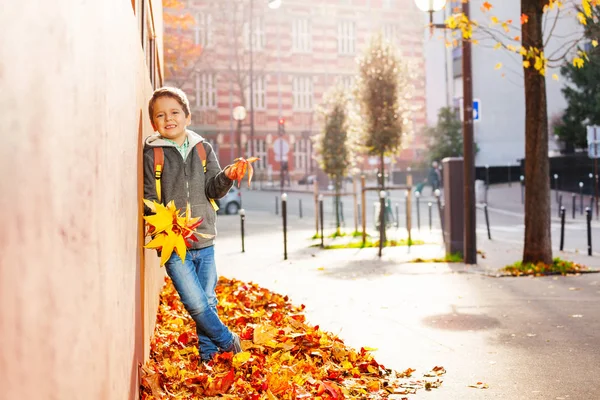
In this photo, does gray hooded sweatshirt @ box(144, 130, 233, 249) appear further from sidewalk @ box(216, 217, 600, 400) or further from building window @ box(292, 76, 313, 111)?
building window @ box(292, 76, 313, 111)

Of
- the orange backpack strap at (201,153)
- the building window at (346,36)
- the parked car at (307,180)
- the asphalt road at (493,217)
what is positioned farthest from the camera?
the building window at (346,36)

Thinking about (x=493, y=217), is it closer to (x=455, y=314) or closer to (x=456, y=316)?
(x=455, y=314)

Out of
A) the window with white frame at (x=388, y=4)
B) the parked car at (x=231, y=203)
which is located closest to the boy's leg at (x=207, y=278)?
the parked car at (x=231, y=203)

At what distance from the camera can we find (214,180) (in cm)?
527

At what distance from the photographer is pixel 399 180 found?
2414 inches

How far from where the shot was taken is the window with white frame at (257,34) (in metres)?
66.4

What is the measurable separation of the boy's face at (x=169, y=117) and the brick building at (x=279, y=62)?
56.6 meters

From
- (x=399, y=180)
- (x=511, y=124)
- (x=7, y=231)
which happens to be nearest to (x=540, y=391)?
(x=7, y=231)

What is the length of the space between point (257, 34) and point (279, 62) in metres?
3.05

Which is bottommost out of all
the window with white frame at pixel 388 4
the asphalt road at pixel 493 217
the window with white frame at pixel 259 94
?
the asphalt road at pixel 493 217

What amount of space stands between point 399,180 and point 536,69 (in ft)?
162

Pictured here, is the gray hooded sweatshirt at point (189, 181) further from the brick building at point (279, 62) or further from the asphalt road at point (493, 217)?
the brick building at point (279, 62)

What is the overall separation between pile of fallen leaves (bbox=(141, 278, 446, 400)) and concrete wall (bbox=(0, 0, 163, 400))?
1.68 m

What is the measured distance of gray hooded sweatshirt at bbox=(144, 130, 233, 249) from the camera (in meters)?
5.19
